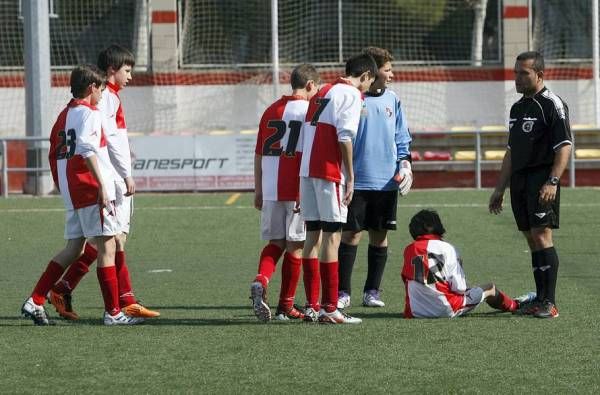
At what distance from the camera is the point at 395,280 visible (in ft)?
36.0

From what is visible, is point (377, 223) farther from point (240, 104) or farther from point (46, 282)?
point (240, 104)

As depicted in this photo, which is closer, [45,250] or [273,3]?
[45,250]

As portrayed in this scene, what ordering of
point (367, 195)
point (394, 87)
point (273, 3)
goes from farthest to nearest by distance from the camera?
1. point (394, 87)
2. point (273, 3)
3. point (367, 195)

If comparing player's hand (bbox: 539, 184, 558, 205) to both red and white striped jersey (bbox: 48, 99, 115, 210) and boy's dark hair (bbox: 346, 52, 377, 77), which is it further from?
red and white striped jersey (bbox: 48, 99, 115, 210)

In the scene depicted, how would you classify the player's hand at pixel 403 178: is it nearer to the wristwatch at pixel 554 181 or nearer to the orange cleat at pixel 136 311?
the wristwatch at pixel 554 181

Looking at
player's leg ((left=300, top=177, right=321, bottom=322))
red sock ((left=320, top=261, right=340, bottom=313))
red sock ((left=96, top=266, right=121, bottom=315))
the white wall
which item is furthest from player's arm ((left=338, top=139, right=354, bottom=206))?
the white wall

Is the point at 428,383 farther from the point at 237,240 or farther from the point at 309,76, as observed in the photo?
the point at 237,240

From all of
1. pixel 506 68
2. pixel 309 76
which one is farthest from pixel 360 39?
pixel 309 76

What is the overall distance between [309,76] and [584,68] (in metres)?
20.3

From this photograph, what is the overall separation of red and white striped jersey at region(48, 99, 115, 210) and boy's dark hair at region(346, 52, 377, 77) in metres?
1.64

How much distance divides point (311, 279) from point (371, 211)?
1.16m

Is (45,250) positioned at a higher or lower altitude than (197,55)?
lower

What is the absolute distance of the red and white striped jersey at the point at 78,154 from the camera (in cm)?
823

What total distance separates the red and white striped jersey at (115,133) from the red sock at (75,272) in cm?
71
